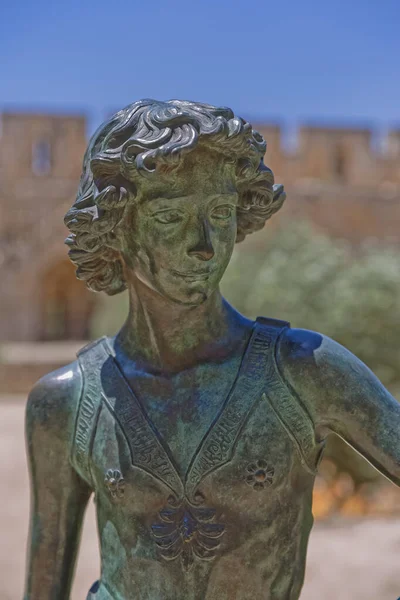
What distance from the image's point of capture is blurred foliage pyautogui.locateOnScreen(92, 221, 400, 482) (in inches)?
409

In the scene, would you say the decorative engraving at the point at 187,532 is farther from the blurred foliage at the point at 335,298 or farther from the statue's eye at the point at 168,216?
the blurred foliage at the point at 335,298

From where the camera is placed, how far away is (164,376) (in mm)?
1636

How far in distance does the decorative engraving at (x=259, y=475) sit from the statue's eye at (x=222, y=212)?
19.8 inches

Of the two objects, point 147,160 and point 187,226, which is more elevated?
point 147,160

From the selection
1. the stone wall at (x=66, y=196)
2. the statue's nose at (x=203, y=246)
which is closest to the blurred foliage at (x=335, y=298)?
the stone wall at (x=66, y=196)

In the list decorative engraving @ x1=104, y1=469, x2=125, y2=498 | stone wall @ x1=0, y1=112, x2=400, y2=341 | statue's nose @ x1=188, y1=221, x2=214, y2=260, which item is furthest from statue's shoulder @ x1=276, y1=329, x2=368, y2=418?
stone wall @ x1=0, y1=112, x2=400, y2=341

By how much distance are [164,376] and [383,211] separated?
24853 millimetres

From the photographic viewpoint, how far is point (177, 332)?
5.35 feet

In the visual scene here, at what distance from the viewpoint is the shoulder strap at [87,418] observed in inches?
63.7

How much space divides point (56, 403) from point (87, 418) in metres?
0.09

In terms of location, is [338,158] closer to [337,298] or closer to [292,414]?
[337,298]

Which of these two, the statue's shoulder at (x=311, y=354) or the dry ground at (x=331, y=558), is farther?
the dry ground at (x=331, y=558)

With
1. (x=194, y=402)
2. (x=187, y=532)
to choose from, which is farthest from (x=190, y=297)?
(x=187, y=532)

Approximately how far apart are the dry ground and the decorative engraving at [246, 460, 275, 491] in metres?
4.47
